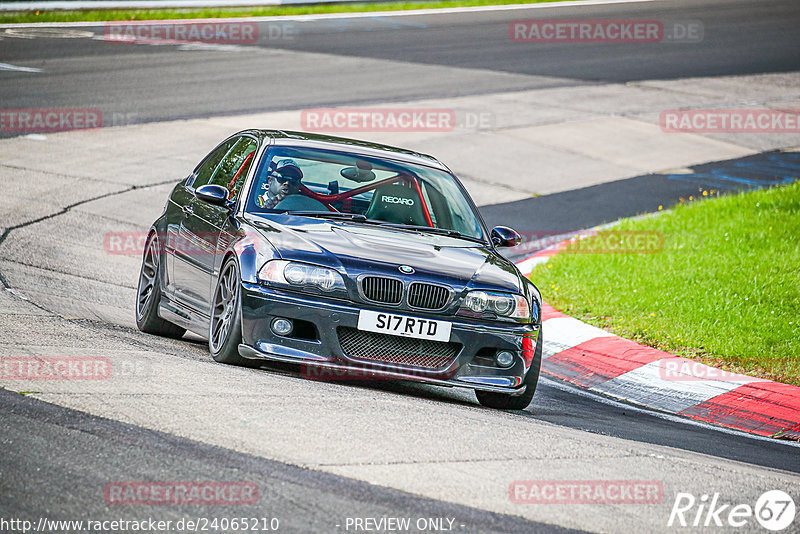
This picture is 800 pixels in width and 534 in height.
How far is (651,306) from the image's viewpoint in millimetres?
10352

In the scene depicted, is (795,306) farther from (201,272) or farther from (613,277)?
(201,272)

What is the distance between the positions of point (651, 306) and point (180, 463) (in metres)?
6.45

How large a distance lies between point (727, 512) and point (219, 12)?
2684 cm

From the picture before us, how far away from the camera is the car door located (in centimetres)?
760

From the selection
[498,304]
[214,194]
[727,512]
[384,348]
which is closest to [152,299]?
[214,194]

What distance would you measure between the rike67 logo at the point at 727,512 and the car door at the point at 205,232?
355 centimetres

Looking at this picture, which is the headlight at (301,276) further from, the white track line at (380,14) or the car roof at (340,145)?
the white track line at (380,14)

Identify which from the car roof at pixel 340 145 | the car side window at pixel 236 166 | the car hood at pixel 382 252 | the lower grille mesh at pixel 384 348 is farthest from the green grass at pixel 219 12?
the lower grille mesh at pixel 384 348

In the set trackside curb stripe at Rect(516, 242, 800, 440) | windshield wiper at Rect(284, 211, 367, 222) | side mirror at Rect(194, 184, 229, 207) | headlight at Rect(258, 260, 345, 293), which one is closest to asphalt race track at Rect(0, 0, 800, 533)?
trackside curb stripe at Rect(516, 242, 800, 440)

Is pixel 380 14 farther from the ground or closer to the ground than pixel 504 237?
farther from the ground

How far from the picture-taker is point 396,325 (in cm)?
668

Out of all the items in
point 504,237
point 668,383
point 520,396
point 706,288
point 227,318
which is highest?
point 504,237

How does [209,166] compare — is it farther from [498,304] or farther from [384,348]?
[498,304]

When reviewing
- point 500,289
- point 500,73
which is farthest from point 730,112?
point 500,289
